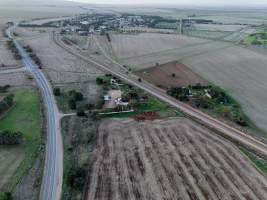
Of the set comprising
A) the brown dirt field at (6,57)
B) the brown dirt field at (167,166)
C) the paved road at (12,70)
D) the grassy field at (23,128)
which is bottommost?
the brown dirt field at (167,166)

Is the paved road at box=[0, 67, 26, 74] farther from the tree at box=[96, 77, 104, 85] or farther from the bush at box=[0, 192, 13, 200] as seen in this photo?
the bush at box=[0, 192, 13, 200]

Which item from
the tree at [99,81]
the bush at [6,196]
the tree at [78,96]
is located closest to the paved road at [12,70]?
the tree at [99,81]

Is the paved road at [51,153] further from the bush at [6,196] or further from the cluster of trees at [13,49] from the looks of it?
the cluster of trees at [13,49]

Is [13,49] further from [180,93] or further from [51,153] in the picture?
[51,153]

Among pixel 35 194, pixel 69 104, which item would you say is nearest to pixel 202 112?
pixel 69 104

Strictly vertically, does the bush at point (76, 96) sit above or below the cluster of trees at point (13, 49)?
below

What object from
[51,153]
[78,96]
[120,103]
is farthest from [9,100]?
[120,103]

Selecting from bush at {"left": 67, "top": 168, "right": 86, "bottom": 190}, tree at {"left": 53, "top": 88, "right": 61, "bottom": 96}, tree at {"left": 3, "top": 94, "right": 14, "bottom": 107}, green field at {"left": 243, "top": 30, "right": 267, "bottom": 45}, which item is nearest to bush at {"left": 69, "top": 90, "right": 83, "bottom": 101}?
tree at {"left": 53, "top": 88, "right": 61, "bottom": 96}

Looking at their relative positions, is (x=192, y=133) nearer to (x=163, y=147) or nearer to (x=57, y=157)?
(x=163, y=147)
